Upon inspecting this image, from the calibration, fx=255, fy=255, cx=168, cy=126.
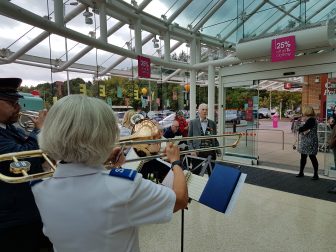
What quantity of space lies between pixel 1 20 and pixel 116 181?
623 cm

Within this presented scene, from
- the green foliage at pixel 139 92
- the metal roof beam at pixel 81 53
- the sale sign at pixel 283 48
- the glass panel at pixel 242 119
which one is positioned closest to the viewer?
the sale sign at pixel 283 48

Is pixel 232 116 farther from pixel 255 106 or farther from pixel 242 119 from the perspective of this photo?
pixel 255 106

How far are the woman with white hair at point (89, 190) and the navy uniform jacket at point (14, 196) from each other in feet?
2.32

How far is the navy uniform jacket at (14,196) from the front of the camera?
1431 millimetres

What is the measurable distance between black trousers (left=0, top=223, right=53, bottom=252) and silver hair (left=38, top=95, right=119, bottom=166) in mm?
909

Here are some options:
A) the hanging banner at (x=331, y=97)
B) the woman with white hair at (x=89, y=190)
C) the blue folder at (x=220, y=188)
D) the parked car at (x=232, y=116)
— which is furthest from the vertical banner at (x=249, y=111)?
the woman with white hair at (x=89, y=190)

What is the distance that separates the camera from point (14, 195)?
1.46m

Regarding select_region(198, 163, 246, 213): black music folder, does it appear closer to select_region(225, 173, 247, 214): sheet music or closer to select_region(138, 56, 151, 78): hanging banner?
select_region(225, 173, 247, 214): sheet music

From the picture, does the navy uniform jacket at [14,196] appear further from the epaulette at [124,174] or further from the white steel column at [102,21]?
the white steel column at [102,21]

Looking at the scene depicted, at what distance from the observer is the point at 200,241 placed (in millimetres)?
2771

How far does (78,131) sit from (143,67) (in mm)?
6323

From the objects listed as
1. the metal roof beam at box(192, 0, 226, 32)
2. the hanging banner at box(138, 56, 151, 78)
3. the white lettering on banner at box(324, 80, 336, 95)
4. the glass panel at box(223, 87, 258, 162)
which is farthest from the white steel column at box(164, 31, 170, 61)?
the white lettering on banner at box(324, 80, 336, 95)

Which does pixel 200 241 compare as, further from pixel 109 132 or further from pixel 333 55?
pixel 333 55

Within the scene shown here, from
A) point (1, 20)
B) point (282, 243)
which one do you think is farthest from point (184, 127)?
point (1, 20)
